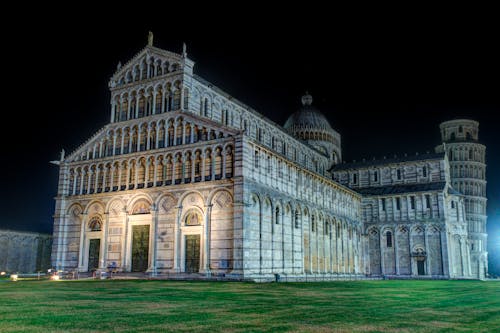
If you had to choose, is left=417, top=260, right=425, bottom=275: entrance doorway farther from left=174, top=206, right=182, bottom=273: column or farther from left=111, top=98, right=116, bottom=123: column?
left=111, top=98, right=116, bottom=123: column

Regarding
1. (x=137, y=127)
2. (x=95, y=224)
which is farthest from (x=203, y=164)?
(x=95, y=224)

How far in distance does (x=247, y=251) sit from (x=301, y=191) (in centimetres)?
1377

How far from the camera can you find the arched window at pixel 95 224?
44781mm

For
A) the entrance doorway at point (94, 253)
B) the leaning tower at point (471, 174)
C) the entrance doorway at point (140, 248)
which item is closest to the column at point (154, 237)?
the entrance doorway at point (140, 248)

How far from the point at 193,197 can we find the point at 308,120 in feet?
133

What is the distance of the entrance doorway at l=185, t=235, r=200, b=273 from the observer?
1534 inches

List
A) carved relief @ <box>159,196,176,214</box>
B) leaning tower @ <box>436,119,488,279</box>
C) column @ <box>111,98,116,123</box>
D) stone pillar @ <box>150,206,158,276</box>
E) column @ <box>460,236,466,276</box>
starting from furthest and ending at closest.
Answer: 1. leaning tower @ <box>436,119,488,279</box>
2. column @ <box>460,236,466,276</box>
3. column @ <box>111,98,116,123</box>
4. carved relief @ <box>159,196,176,214</box>
5. stone pillar @ <box>150,206,158,276</box>

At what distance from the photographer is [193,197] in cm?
3988

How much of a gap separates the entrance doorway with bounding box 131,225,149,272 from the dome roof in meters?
39.5

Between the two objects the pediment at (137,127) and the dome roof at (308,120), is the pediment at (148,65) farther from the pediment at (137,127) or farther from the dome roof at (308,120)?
the dome roof at (308,120)

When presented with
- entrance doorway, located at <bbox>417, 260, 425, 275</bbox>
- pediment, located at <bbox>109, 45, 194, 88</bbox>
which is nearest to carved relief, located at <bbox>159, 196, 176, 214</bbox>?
pediment, located at <bbox>109, 45, 194, 88</bbox>

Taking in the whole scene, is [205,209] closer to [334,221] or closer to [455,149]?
[334,221]

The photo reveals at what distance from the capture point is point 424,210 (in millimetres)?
63531

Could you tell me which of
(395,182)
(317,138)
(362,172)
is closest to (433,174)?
(395,182)
